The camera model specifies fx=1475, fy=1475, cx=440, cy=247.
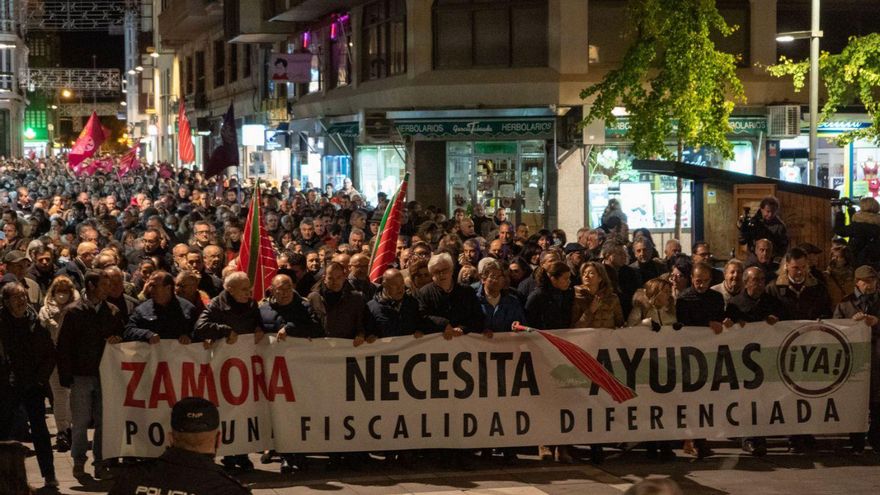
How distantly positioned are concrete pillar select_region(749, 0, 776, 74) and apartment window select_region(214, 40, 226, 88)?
3034 centimetres

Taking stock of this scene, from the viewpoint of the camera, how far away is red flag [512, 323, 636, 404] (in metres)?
11.1

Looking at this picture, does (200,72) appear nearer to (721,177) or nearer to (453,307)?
(721,177)

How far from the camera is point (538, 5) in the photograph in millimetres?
29812

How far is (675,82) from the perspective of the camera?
24094 mm

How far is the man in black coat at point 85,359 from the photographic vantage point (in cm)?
1073

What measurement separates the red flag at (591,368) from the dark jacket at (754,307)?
118 centimetres

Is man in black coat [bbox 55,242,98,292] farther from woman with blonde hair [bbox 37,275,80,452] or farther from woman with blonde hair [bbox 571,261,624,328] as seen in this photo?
woman with blonde hair [bbox 571,261,624,328]

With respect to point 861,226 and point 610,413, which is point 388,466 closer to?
point 610,413

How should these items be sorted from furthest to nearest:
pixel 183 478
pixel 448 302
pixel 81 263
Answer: pixel 81 263 < pixel 448 302 < pixel 183 478

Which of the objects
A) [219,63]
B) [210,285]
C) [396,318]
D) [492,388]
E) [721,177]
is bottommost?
[492,388]

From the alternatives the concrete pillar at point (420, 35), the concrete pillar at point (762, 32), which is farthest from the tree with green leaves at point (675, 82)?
the concrete pillar at point (420, 35)

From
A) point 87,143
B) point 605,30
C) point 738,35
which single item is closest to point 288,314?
point 605,30

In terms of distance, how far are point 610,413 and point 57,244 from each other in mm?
8147

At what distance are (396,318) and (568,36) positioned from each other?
62.4ft
